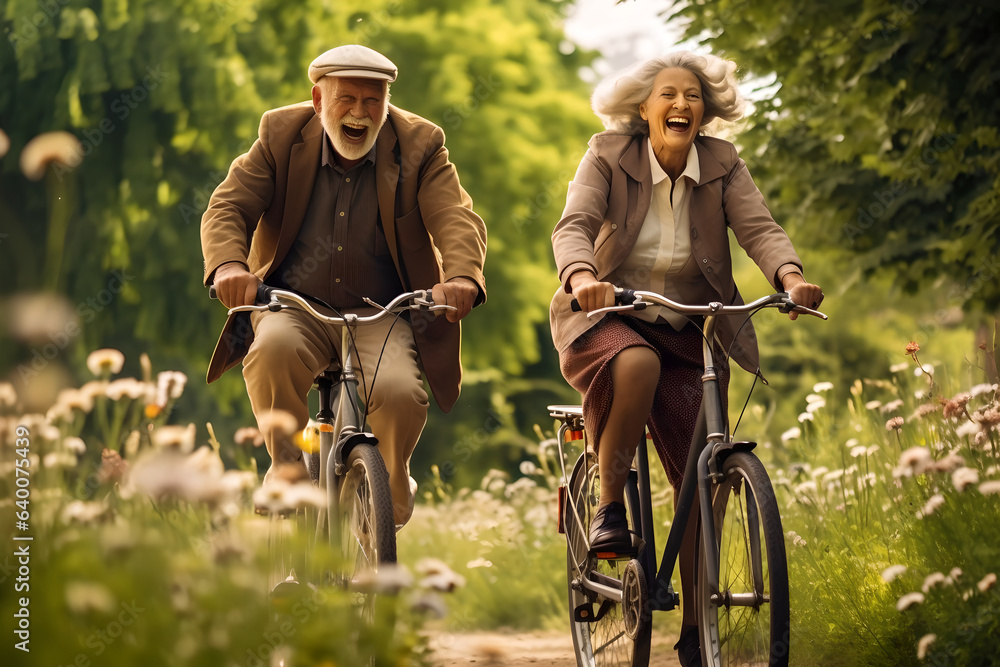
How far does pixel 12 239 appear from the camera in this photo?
40.8 ft

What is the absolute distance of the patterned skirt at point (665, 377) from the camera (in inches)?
163

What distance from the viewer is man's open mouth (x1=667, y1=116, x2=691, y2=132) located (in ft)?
13.8

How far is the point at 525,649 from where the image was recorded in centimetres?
609

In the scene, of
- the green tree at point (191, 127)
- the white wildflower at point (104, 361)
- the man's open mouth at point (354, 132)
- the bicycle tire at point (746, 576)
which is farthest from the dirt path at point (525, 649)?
the green tree at point (191, 127)

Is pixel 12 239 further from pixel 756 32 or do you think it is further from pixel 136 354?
pixel 756 32

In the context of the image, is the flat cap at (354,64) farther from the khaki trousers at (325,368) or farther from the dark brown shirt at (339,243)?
the khaki trousers at (325,368)

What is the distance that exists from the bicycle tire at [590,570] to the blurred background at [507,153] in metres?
1.84

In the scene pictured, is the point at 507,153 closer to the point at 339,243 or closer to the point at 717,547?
the point at 339,243

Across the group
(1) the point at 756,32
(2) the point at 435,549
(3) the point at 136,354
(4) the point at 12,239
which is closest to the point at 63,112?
(4) the point at 12,239

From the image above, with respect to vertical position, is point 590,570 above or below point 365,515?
below

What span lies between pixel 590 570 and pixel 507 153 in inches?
386

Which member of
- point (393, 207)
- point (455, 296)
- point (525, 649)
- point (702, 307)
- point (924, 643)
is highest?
point (393, 207)

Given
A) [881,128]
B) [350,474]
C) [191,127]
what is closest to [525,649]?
[350,474]

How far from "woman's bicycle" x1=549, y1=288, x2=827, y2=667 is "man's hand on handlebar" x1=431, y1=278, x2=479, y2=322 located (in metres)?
0.49
